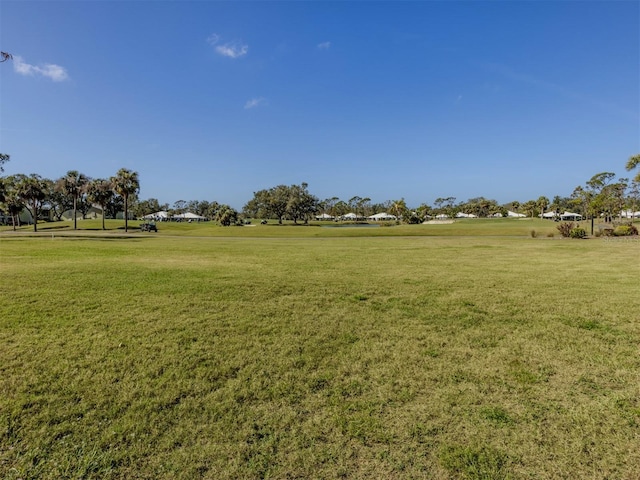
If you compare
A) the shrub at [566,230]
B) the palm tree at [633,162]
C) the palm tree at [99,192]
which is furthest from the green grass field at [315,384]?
the palm tree at [99,192]

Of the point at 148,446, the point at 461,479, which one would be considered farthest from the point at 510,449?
the point at 148,446

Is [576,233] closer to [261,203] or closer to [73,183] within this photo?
[73,183]

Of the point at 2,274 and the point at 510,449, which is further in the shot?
the point at 2,274

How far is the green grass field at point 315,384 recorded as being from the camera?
10.2ft

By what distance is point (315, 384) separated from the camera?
4.33 meters

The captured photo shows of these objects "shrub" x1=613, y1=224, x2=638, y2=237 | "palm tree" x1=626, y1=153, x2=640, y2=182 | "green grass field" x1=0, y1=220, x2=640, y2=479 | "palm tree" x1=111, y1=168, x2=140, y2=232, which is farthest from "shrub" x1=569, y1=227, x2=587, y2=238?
"palm tree" x1=111, y1=168, x2=140, y2=232

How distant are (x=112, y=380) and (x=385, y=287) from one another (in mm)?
6807

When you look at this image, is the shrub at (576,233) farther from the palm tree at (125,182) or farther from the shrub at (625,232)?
the palm tree at (125,182)

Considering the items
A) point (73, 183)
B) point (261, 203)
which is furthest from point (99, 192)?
point (261, 203)

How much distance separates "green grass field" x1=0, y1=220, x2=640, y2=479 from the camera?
3.10 metres

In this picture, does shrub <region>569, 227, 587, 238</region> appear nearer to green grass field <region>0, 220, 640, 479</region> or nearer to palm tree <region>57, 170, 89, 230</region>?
green grass field <region>0, 220, 640, 479</region>

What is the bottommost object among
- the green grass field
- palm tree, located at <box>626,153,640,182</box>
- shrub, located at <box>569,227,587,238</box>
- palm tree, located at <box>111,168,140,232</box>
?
the green grass field

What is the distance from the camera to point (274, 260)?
49.4 ft

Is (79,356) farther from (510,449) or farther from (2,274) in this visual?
(2,274)
